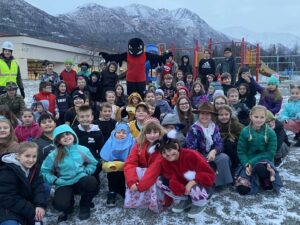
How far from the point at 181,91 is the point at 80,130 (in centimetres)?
324

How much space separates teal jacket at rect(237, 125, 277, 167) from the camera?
14.3 feet

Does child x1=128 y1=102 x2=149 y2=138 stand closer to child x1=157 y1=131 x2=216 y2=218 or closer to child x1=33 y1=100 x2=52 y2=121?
child x1=157 y1=131 x2=216 y2=218

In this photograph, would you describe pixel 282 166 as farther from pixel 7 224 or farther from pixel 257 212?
pixel 7 224

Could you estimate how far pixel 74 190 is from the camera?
396 cm

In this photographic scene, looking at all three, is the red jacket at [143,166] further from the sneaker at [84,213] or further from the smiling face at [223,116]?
the smiling face at [223,116]

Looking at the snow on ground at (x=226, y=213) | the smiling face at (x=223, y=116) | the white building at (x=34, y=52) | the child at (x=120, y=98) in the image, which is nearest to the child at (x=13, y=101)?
the child at (x=120, y=98)

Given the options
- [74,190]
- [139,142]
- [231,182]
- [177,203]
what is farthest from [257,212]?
[74,190]

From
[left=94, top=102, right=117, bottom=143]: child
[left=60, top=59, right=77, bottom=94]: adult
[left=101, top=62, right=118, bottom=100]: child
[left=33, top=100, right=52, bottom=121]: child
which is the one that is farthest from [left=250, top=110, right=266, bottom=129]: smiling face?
[left=60, top=59, right=77, bottom=94]: adult

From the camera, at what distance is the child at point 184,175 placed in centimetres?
363

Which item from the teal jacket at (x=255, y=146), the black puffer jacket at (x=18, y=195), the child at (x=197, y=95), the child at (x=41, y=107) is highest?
the child at (x=197, y=95)

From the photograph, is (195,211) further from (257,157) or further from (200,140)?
(257,157)

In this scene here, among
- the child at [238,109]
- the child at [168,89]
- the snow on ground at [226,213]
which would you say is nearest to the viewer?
the snow on ground at [226,213]

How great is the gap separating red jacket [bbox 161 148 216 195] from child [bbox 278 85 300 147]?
3.28 metres

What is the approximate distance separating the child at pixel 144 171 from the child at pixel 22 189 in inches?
39.8
